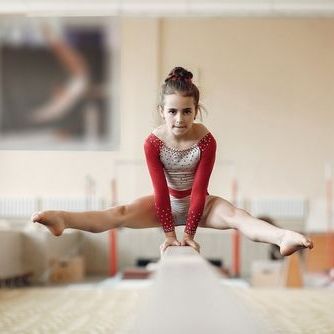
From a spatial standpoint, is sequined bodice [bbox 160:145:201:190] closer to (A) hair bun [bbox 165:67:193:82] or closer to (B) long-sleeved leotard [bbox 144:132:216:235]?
(B) long-sleeved leotard [bbox 144:132:216:235]

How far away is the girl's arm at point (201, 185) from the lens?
2.09 m

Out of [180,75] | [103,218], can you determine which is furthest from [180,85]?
[103,218]

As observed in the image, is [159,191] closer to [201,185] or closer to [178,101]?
[201,185]

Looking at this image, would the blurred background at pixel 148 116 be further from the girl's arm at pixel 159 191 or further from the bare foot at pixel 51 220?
the bare foot at pixel 51 220

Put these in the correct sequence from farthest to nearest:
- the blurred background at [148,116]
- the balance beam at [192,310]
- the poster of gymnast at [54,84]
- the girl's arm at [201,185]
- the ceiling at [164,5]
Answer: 1. the blurred background at [148,116]
2. the poster of gymnast at [54,84]
3. the ceiling at [164,5]
4. the girl's arm at [201,185]
5. the balance beam at [192,310]

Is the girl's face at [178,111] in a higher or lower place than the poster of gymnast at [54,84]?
lower

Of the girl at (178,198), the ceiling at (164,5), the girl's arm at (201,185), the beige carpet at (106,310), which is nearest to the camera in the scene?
the girl at (178,198)

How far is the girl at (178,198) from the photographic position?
1910mm

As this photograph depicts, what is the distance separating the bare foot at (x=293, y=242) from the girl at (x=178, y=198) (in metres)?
0.04

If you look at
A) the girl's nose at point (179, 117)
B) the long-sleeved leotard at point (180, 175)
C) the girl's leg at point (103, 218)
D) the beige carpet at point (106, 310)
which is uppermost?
the girl's nose at point (179, 117)

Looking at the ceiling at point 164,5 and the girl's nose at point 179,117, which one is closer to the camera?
the girl's nose at point 179,117

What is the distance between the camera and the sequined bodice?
212 cm

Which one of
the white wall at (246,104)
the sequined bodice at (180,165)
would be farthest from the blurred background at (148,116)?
the sequined bodice at (180,165)

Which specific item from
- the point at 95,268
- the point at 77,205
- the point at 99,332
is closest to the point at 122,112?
the point at 77,205
